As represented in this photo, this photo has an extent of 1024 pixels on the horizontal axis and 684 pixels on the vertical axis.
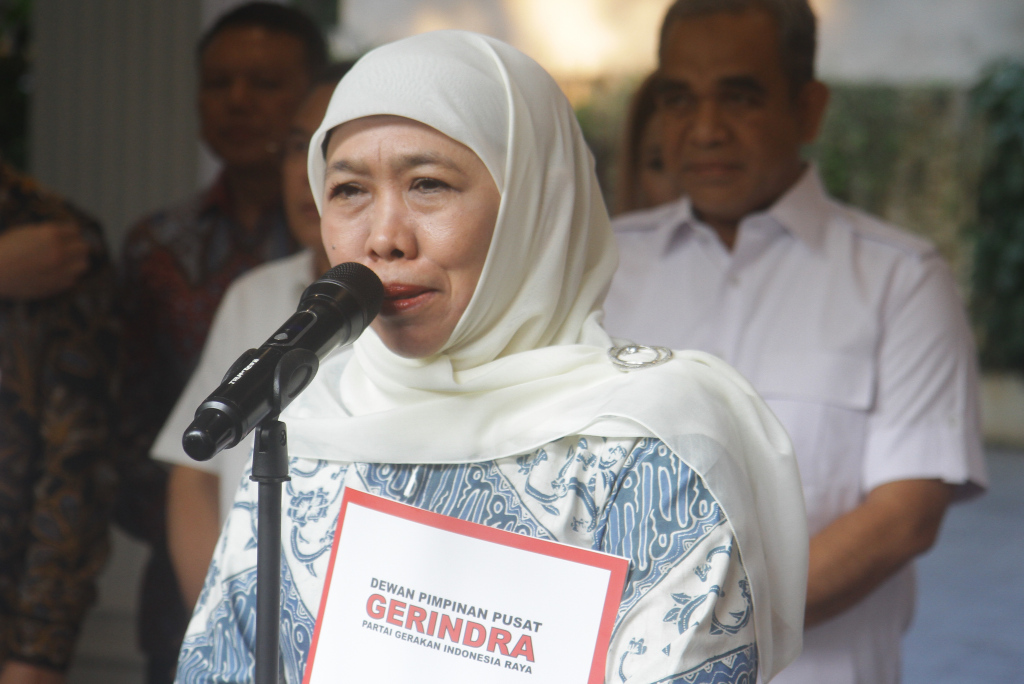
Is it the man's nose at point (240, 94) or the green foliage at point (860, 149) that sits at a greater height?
the man's nose at point (240, 94)

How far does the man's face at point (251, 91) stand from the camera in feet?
7.79

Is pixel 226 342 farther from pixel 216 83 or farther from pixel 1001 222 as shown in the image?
pixel 1001 222

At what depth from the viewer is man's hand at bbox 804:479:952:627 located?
1.72 meters

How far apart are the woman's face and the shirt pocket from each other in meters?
0.94

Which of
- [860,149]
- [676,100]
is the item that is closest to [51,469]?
[676,100]

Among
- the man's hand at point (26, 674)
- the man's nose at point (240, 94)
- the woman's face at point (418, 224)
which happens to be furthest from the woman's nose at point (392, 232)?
the man's nose at point (240, 94)

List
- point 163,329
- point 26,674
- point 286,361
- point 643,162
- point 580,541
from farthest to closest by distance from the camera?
1. point 643,162
2. point 163,329
3. point 26,674
4. point 580,541
5. point 286,361

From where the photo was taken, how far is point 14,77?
3.91 meters

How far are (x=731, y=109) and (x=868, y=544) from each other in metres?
0.86

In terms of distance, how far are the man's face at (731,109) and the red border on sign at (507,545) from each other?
3.75 feet

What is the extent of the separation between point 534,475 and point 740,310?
105 cm

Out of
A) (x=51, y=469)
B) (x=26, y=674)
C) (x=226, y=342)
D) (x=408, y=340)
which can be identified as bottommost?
(x=26, y=674)

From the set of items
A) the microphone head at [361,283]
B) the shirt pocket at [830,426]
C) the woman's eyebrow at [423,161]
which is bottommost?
the shirt pocket at [830,426]

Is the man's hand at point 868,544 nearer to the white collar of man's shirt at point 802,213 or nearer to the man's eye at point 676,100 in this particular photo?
the white collar of man's shirt at point 802,213
